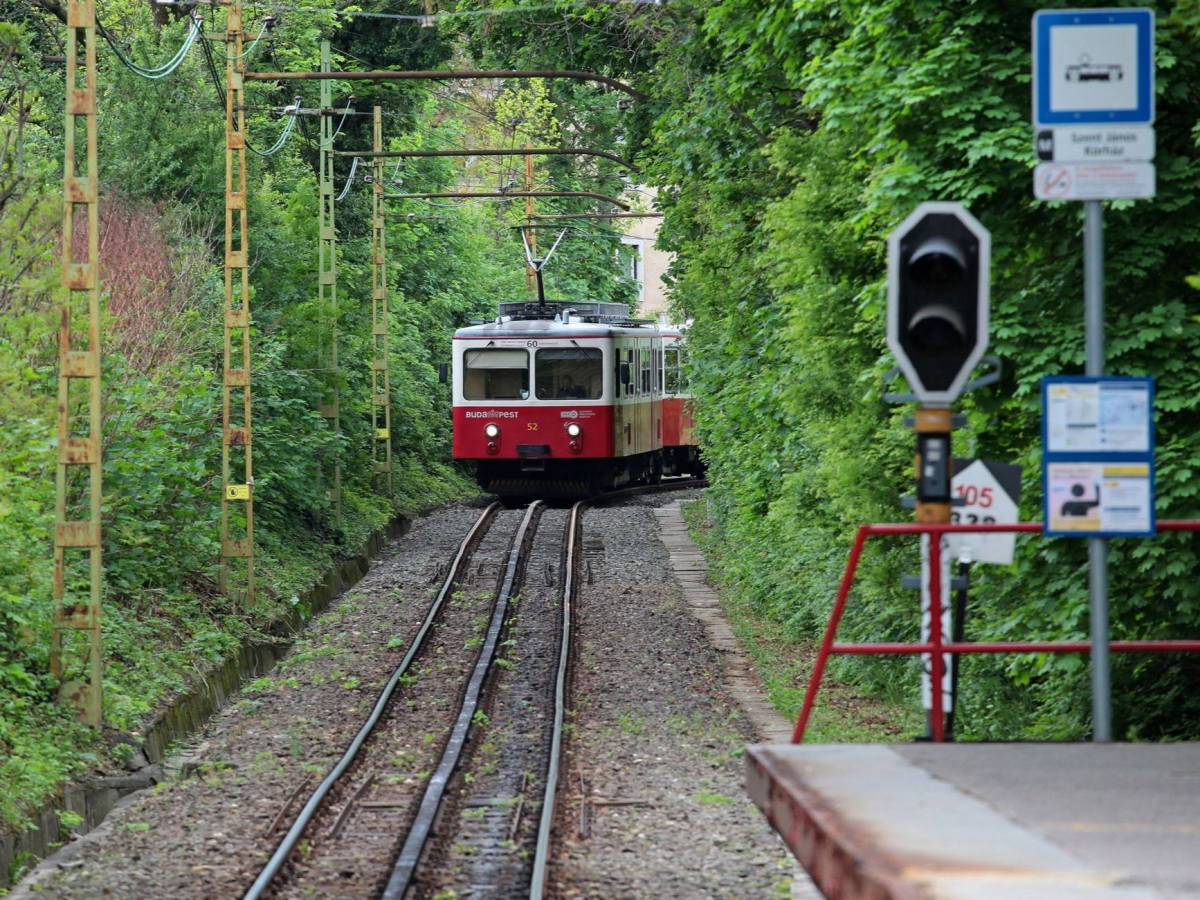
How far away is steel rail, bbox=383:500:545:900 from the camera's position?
8.37 metres

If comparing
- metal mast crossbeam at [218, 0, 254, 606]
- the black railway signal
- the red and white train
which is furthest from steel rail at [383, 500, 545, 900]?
the red and white train

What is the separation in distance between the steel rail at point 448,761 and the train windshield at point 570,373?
7103 mm

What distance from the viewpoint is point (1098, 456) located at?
236 inches

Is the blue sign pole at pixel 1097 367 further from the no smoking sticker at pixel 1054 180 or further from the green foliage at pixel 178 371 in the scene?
the green foliage at pixel 178 371

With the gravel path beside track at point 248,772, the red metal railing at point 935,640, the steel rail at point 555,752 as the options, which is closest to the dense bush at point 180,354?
the gravel path beside track at point 248,772

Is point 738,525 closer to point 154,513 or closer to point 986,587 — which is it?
point 154,513

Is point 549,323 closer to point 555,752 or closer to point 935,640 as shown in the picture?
point 555,752

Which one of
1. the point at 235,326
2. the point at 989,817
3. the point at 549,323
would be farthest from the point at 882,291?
the point at 549,323

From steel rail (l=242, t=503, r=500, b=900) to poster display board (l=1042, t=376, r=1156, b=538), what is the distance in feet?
14.0

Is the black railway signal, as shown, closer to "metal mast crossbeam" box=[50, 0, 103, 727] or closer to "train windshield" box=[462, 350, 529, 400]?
"metal mast crossbeam" box=[50, 0, 103, 727]

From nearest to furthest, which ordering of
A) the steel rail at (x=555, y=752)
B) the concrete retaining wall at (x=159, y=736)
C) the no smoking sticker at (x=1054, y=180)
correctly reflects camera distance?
the no smoking sticker at (x=1054, y=180) < the steel rail at (x=555, y=752) < the concrete retaining wall at (x=159, y=736)

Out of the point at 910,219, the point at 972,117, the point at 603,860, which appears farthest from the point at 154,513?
the point at 910,219

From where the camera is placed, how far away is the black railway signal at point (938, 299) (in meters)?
6.26

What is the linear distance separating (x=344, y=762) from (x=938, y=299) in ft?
20.5
